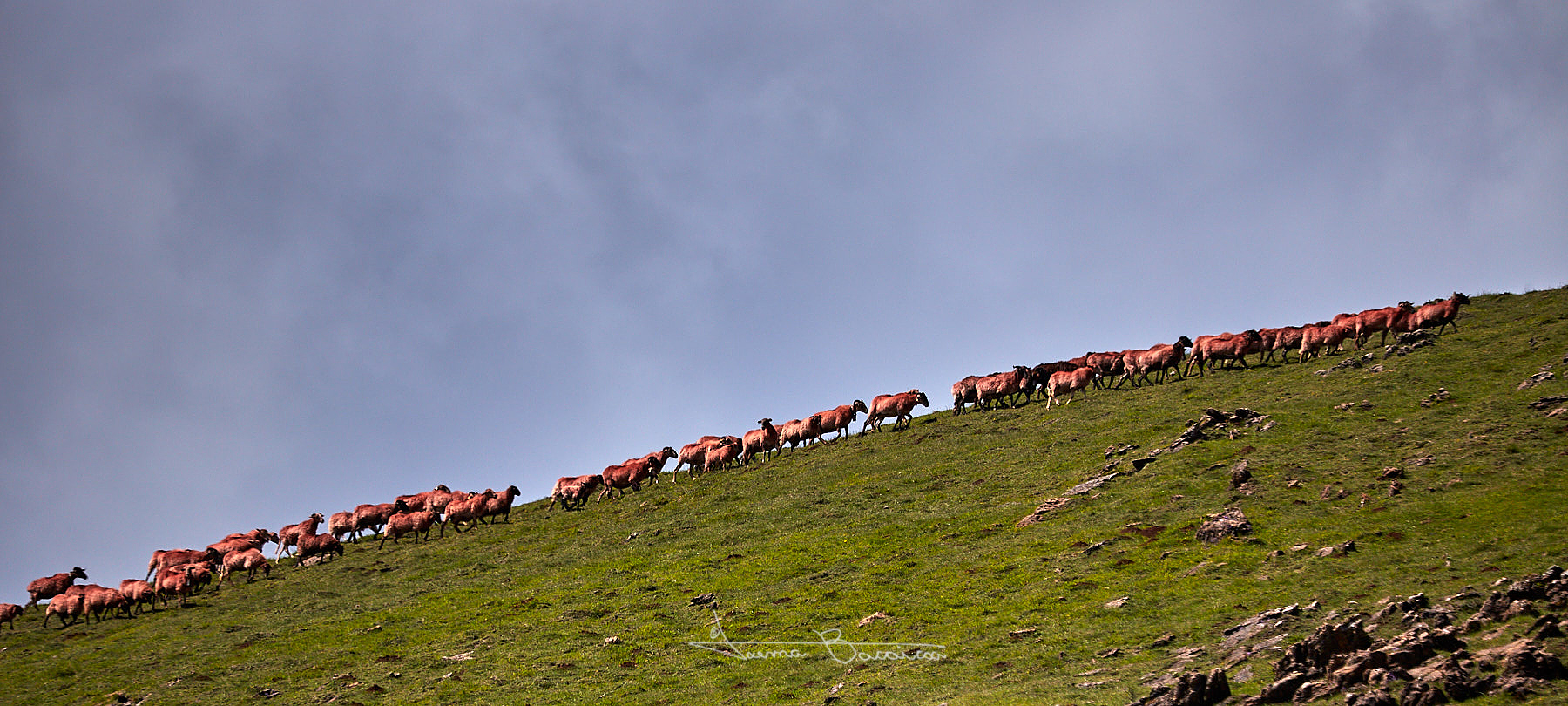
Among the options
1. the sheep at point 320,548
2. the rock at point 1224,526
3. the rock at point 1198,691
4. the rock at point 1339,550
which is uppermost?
the sheep at point 320,548

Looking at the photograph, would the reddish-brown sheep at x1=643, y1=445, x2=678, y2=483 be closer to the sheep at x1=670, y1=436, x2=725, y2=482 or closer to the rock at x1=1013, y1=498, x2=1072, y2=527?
→ the sheep at x1=670, y1=436, x2=725, y2=482

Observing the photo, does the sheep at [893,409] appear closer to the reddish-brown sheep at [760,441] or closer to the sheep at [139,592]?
the reddish-brown sheep at [760,441]

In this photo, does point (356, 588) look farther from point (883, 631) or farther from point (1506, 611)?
point (1506, 611)

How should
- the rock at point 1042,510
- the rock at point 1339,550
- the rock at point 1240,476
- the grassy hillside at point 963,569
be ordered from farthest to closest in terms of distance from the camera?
1. the rock at point 1042,510
2. the rock at point 1240,476
3. the rock at point 1339,550
4. the grassy hillside at point 963,569

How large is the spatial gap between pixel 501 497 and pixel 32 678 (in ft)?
74.8

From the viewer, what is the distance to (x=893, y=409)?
57.8 m

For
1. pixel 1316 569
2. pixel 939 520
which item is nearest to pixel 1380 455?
pixel 1316 569

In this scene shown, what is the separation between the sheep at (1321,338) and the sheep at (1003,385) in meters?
14.3

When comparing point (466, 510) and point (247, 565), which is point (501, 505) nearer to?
point (466, 510)

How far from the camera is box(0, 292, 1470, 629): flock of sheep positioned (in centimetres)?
4384

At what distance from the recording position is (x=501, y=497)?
53.8 m

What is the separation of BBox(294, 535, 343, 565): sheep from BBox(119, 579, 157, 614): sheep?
693 cm

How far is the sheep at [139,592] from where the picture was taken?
43125 mm

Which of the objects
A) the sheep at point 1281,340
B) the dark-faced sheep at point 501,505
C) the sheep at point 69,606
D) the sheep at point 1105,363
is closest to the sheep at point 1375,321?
the sheep at point 1281,340
